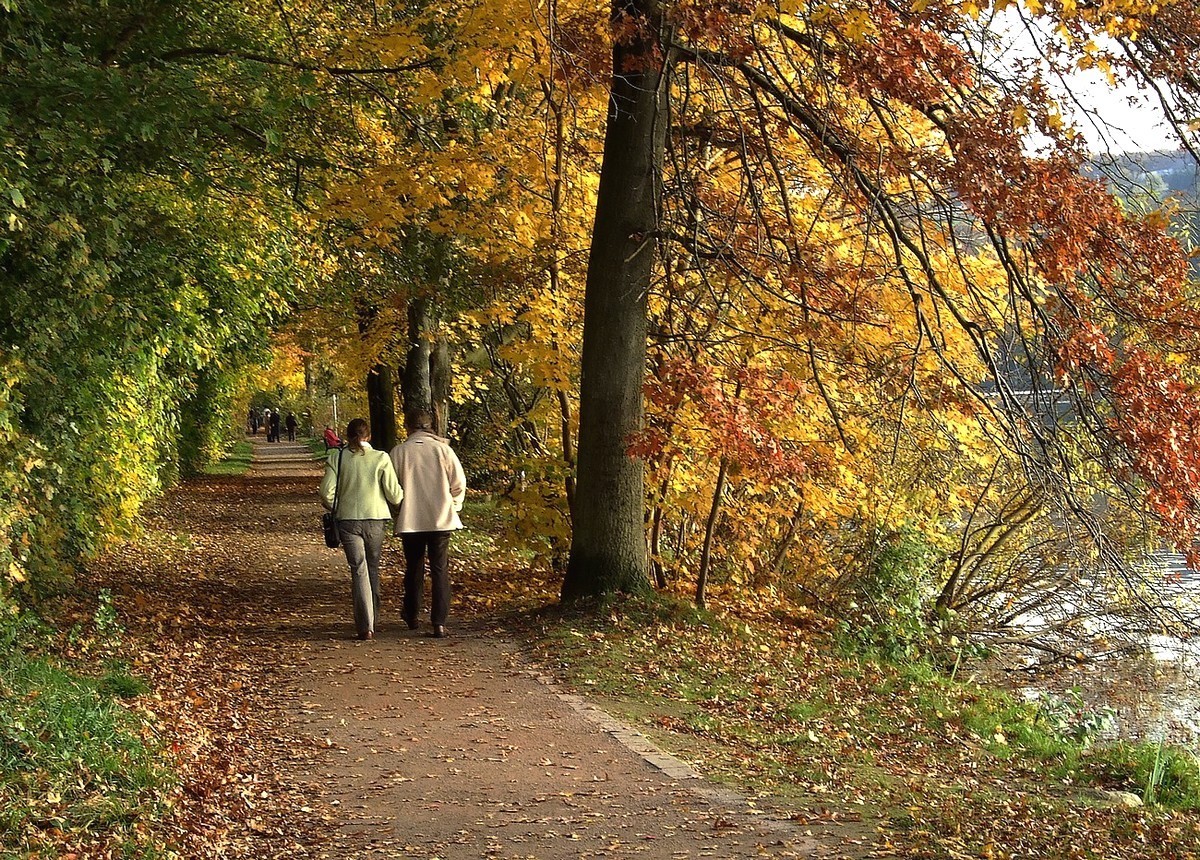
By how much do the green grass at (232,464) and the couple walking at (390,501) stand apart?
27.9 m

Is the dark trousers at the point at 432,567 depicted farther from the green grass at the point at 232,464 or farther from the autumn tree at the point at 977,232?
the green grass at the point at 232,464

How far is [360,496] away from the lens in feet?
35.3

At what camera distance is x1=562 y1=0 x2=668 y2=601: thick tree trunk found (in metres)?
11.0

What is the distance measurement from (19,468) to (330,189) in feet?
18.9

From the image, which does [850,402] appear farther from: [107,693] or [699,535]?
[107,693]

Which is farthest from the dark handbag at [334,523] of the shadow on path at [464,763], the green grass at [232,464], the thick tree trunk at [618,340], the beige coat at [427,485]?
the green grass at [232,464]

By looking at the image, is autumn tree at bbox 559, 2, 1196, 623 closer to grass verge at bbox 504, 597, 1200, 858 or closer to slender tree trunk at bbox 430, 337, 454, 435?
grass verge at bbox 504, 597, 1200, 858

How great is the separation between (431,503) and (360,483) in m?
0.63

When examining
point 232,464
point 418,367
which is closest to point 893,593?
point 418,367

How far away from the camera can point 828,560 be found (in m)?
16.2

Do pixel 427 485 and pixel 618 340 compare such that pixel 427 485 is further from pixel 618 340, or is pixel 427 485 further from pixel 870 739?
pixel 870 739

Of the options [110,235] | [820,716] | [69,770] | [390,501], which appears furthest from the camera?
[390,501]

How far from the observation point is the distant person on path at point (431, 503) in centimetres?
1078

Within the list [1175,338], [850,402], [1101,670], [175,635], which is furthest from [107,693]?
[1101,670]
